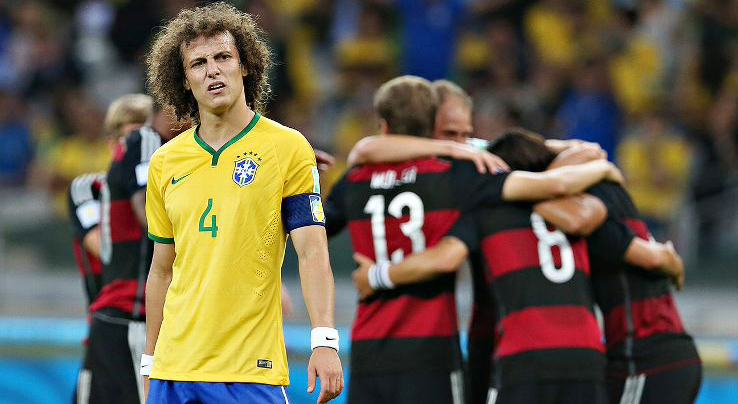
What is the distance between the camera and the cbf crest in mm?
3777

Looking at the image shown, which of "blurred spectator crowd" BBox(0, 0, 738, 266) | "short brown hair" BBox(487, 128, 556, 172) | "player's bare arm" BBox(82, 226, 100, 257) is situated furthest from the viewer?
"blurred spectator crowd" BBox(0, 0, 738, 266)

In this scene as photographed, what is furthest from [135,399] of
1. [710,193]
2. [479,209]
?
[710,193]

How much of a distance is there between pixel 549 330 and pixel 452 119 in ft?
4.37

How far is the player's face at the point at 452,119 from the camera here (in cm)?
583

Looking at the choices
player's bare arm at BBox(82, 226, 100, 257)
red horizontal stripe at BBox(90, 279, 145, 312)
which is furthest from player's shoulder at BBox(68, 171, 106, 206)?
red horizontal stripe at BBox(90, 279, 145, 312)

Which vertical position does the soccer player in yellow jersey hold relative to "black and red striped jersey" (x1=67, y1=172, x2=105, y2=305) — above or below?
below

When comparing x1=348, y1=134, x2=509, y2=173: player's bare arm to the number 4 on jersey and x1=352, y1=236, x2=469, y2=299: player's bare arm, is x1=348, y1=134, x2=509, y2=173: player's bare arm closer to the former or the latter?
x1=352, y1=236, x2=469, y2=299: player's bare arm

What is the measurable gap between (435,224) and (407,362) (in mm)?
613

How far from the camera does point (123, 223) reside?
18.1 ft

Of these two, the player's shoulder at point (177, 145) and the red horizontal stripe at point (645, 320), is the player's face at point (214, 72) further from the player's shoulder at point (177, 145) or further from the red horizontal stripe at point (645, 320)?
the red horizontal stripe at point (645, 320)

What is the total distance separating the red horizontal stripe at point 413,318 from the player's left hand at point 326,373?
1.59 meters

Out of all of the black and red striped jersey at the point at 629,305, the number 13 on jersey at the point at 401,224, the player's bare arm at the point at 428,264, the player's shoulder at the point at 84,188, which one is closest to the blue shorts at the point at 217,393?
the player's bare arm at the point at 428,264

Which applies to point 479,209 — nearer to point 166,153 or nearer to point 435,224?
point 435,224

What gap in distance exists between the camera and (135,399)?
18.1 feet
